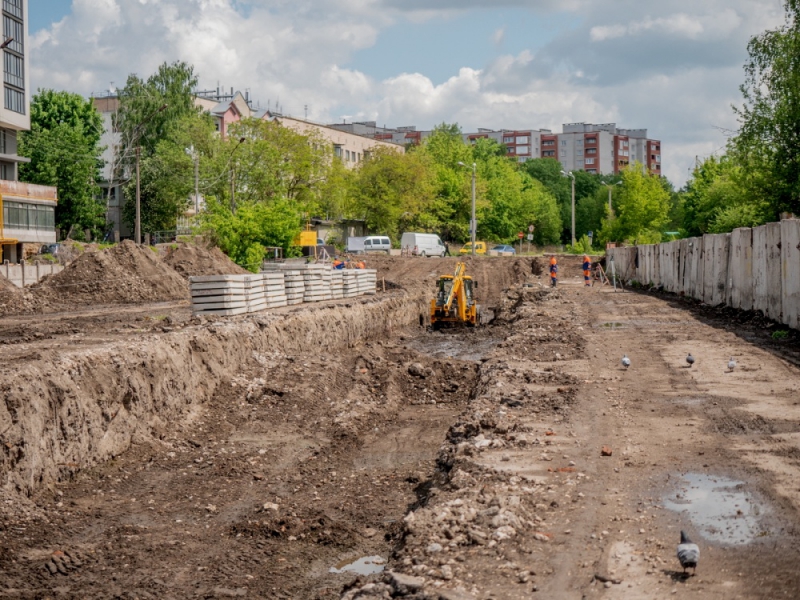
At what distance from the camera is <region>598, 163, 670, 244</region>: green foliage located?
230ft

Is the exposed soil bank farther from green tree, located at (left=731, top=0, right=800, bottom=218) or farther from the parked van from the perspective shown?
the parked van

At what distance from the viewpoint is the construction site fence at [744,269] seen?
19.4 meters

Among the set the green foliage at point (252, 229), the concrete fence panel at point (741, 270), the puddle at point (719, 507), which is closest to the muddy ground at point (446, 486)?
the puddle at point (719, 507)

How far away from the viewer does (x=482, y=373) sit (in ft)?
54.2

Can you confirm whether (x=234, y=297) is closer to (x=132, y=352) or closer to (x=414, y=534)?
(x=132, y=352)

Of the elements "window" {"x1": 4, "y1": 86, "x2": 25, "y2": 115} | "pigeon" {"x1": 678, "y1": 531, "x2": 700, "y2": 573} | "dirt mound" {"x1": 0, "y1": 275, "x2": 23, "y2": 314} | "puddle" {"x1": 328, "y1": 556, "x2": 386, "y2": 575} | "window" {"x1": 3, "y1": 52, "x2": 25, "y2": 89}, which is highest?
"window" {"x1": 3, "y1": 52, "x2": 25, "y2": 89}

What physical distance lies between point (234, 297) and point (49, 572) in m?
15.4

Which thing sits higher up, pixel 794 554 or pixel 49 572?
pixel 794 554

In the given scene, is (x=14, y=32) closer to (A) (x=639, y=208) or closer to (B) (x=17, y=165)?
(B) (x=17, y=165)

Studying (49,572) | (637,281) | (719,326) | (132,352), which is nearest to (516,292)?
(637,281)

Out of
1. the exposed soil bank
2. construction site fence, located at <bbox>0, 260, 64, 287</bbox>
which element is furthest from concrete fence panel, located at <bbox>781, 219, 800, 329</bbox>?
construction site fence, located at <bbox>0, 260, 64, 287</bbox>

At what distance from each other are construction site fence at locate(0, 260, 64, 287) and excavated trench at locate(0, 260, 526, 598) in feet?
63.0

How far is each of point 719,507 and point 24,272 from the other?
3480 centimetres

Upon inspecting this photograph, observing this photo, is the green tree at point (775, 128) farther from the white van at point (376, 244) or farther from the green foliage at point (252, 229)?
the white van at point (376, 244)
